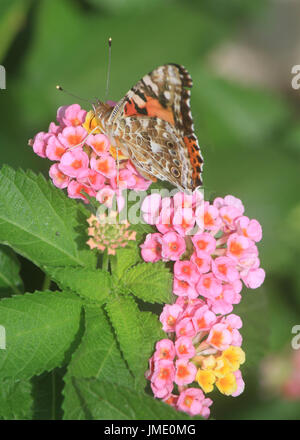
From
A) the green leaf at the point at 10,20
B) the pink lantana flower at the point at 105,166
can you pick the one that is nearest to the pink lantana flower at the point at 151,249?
the pink lantana flower at the point at 105,166

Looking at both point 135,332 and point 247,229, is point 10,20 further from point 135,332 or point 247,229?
point 135,332

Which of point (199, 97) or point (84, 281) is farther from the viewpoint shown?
point (199, 97)

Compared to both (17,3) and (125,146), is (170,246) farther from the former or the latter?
(17,3)

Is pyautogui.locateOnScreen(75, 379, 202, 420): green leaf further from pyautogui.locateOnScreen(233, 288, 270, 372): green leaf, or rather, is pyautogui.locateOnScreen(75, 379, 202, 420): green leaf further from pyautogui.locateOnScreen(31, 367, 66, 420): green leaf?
pyautogui.locateOnScreen(233, 288, 270, 372): green leaf

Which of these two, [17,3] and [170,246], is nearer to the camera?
[170,246]

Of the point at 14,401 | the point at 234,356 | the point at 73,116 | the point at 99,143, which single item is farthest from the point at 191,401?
the point at 73,116

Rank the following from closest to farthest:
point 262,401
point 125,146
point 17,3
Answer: point 125,146 → point 262,401 → point 17,3
